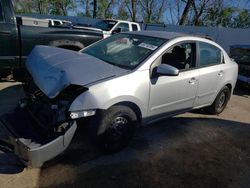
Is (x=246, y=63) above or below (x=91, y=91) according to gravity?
below

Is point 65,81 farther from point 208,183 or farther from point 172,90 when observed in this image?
point 208,183

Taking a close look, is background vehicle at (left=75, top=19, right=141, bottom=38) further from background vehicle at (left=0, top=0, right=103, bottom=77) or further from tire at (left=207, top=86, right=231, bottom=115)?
tire at (left=207, top=86, right=231, bottom=115)

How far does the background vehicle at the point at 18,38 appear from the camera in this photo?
580cm

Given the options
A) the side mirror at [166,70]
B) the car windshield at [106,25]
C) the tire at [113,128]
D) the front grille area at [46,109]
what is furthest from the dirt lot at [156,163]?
the car windshield at [106,25]

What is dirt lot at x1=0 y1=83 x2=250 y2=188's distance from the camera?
332 cm

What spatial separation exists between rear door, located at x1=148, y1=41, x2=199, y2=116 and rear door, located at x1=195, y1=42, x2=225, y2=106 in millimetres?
189

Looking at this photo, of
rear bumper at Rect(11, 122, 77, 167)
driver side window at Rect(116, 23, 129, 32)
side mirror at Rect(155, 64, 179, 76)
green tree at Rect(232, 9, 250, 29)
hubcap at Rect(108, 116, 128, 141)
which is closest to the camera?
rear bumper at Rect(11, 122, 77, 167)

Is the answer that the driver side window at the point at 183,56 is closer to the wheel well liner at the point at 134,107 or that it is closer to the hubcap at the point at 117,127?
the wheel well liner at the point at 134,107

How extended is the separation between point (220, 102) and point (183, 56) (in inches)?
65.0

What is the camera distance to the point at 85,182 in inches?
128

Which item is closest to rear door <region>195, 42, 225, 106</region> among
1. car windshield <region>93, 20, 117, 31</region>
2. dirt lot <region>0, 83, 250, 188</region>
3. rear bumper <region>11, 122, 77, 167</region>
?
dirt lot <region>0, 83, 250, 188</region>

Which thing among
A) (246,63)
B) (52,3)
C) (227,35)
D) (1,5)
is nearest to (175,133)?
(1,5)

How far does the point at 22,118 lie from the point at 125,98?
1.32 metres

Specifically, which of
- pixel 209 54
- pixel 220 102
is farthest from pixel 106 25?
pixel 209 54
